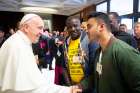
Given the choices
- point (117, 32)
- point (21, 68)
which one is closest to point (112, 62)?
point (21, 68)

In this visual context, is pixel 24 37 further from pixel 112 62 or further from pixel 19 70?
pixel 112 62

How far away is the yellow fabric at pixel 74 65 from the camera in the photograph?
3.96 meters

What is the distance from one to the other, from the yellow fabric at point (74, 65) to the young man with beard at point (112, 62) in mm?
959

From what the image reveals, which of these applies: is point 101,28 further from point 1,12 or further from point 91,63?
point 1,12

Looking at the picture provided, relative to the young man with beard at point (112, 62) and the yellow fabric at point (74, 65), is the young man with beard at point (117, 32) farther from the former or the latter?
the young man with beard at point (112, 62)

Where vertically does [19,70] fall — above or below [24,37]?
below

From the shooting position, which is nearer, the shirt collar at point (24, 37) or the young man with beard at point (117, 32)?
the shirt collar at point (24, 37)

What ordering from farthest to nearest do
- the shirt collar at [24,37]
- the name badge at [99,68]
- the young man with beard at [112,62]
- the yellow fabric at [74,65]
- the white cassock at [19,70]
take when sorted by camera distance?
the yellow fabric at [74,65] < the shirt collar at [24,37] < the white cassock at [19,70] < the name badge at [99,68] < the young man with beard at [112,62]

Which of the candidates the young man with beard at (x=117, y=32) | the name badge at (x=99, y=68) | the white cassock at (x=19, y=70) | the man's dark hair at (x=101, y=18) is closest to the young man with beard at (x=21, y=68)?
the white cassock at (x=19, y=70)

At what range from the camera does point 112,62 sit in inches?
105

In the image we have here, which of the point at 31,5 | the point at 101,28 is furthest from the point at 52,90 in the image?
the point at 31,5

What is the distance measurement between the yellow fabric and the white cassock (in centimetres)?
75

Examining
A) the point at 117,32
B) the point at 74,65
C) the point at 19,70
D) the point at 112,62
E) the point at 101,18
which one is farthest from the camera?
the point at 117,32

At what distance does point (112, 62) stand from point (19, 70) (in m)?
1.01
